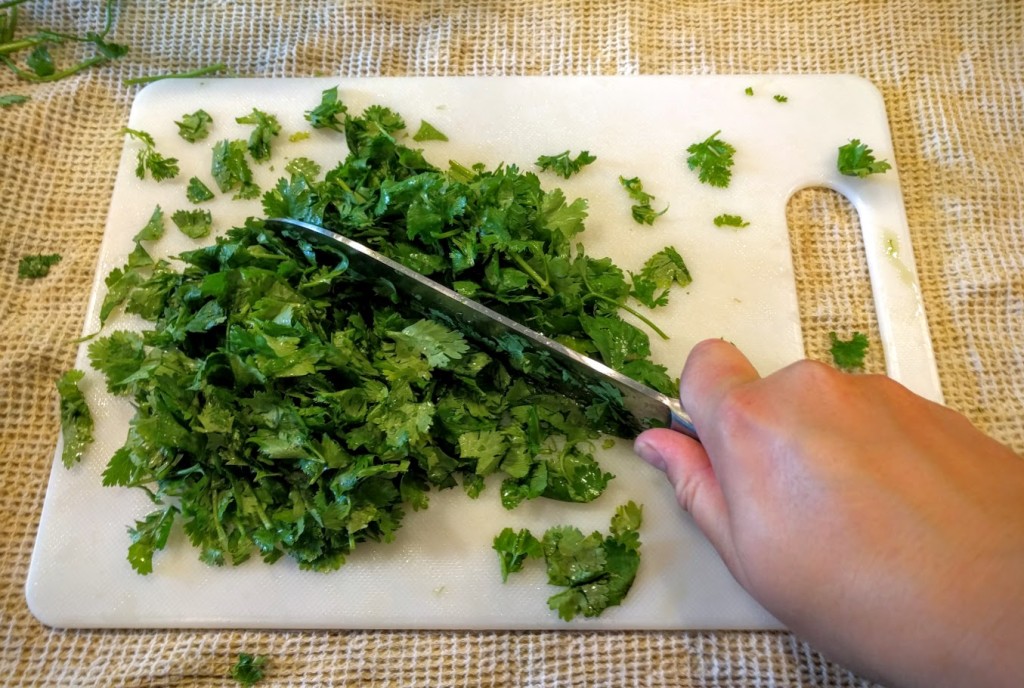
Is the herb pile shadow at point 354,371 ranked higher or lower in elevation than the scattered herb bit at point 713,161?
lower

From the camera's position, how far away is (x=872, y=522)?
1153mm

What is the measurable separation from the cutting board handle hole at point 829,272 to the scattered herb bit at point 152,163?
5.57 feet

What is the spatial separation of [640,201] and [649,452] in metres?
0.74

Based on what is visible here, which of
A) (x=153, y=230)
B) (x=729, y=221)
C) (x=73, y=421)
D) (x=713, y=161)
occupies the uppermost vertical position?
(x=713, y=161)

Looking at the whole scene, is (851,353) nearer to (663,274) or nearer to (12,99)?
(663,274)

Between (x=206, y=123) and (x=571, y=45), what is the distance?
111 centimetres

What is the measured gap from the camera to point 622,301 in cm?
182

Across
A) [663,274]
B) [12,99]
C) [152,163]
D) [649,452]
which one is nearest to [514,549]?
[649,452]

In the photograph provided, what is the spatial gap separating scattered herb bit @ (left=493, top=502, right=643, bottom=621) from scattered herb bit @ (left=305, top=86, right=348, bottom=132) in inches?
48.3

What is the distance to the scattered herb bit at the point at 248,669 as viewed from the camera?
1.60 m

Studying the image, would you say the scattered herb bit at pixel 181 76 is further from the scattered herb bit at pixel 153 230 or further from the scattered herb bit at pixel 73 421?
the scattered herb bit at pixel 73 421

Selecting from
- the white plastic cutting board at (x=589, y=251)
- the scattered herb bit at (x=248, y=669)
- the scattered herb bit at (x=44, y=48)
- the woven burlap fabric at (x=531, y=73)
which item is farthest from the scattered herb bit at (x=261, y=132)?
the scattered herb bit at (x=248, y=669)

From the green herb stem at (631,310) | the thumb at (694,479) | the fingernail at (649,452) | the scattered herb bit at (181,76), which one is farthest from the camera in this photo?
the scattered herb bit at (181,76)

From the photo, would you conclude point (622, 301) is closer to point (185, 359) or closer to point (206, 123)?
point (185, 359)
